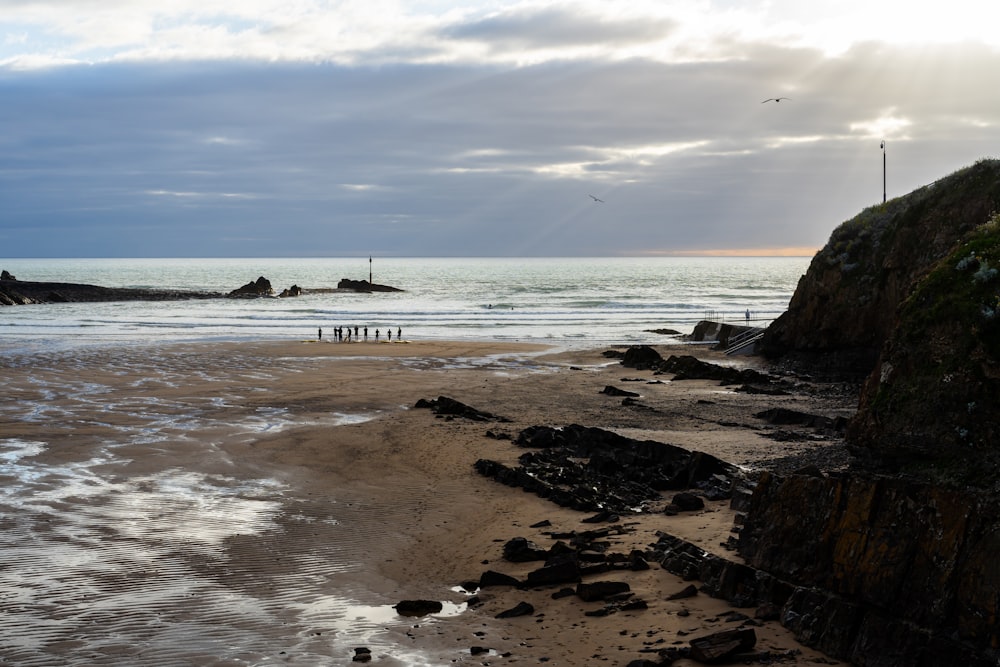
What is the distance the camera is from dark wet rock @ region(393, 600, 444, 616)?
1100 centimetres

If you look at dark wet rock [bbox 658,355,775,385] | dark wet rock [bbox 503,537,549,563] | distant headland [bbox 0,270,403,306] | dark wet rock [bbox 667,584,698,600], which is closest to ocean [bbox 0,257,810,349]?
distant headland [bbox 0,270,403,306]

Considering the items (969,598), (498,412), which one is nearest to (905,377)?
(969,598)

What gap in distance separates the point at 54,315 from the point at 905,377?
78734 millimetres

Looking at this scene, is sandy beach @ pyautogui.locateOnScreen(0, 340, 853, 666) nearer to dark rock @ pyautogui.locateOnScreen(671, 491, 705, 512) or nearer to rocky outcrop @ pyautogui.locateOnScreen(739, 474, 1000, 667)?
dark rock @ pyautogui.locateOnScreen(671, 491, 705, 512)

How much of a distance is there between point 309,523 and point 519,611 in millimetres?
5478

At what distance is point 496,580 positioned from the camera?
38.7 feet

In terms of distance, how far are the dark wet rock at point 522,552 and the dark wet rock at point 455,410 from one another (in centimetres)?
1152

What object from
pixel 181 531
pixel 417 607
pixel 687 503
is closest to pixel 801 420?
pixel 687 503

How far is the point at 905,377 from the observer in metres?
11.8

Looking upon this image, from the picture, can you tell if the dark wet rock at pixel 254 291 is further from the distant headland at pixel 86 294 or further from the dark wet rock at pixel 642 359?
the dark wet rock at pixel 642 359

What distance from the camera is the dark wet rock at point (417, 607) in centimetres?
1100

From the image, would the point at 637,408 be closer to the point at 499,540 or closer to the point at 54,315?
the point at 499,540

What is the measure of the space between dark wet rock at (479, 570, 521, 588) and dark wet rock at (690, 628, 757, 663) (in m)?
3.33

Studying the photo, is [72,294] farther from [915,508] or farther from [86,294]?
[915,508]
